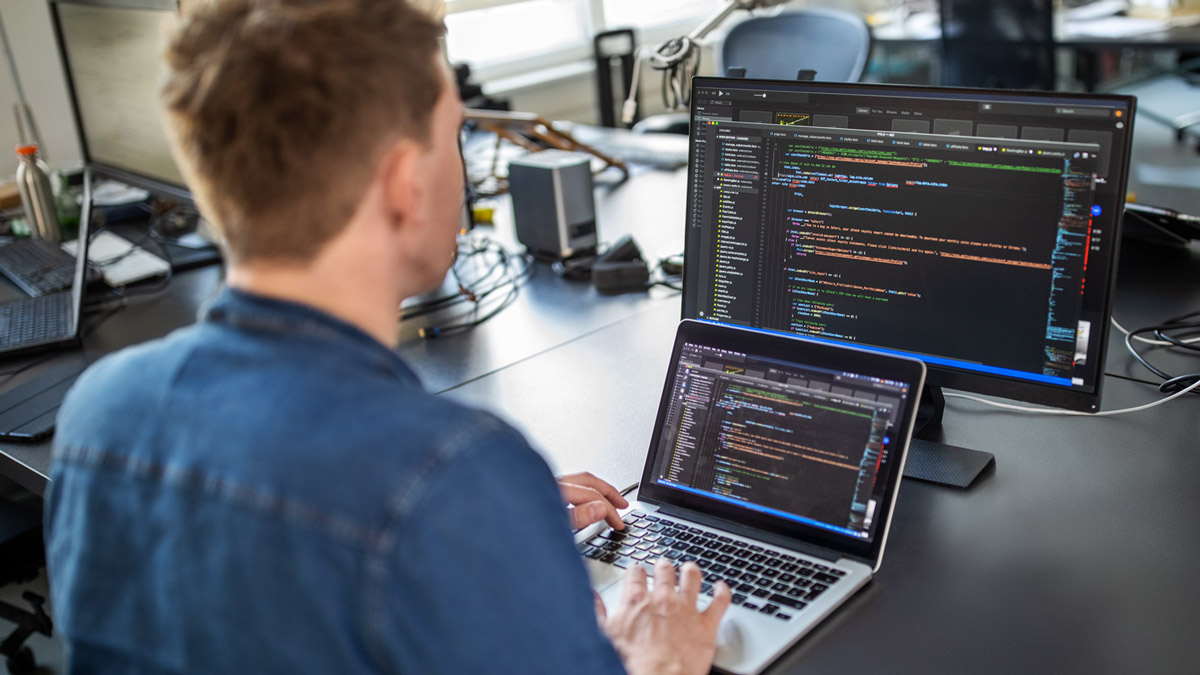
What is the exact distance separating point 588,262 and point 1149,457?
1.11 m

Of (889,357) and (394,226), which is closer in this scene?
(394,226)

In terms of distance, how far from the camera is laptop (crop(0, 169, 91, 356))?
73.9 inches

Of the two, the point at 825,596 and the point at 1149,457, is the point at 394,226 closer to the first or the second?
the point at 825,596

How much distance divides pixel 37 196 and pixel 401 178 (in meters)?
2.11

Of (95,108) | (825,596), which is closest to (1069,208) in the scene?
(825,596)

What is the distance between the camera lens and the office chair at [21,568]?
1.87 metres

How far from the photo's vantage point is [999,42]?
4105 millimetres

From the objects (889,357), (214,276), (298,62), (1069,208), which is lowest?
(214,276)

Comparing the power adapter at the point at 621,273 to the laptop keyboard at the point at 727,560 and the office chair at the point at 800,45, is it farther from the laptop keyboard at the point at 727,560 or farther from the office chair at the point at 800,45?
the office chair at the point at 800,45

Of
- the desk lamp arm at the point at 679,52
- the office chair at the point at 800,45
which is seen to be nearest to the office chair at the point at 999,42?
the office chair at the point at 800,45

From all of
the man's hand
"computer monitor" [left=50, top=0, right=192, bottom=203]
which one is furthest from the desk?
"computer monitor" [left=50, top=0, right=192, bottom=203]

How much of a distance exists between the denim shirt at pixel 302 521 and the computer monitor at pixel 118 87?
1668 millimetres

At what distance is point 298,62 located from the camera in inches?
26.2

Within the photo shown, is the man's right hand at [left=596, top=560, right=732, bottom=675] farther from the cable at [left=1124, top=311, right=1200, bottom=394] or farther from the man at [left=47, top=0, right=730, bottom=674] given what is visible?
the cable at [left=1124, top=311, right=1200, bottom=394]
